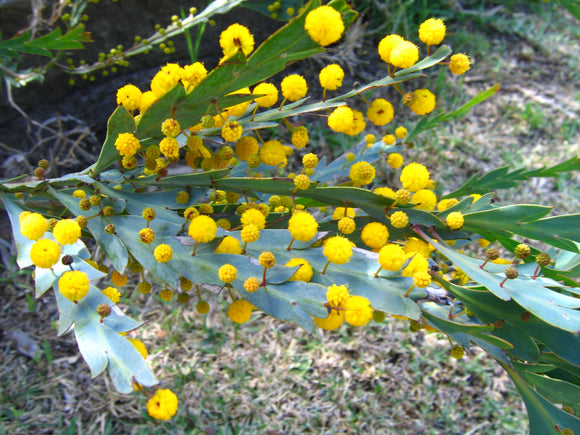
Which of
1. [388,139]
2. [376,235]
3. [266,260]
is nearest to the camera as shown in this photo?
[266,260]

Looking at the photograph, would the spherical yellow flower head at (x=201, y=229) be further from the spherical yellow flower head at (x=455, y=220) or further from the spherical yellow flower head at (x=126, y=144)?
the spherical yellow flower head at (x=455, y=220)

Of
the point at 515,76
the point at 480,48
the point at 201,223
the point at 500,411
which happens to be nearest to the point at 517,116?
the point at 515,76

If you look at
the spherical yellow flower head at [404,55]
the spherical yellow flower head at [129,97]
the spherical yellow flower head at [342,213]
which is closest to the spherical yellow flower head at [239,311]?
the spherical yellow flower head at [342,213]

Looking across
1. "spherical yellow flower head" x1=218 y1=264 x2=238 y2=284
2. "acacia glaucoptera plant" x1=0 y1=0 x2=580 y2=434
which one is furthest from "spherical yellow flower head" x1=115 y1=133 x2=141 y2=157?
"spherical yellow flower head" x1=218 y1=264 x2=238 y2=284

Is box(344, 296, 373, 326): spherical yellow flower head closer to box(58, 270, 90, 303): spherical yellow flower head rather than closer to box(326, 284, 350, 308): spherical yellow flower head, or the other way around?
box(326, 284, 350, 308): spherical yellow flower head

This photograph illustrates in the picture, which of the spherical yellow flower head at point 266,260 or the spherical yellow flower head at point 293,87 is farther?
the spherical yellow flower head at point 293,87

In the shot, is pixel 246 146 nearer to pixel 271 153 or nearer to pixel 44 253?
pixel 271 153

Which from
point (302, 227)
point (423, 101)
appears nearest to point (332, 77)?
point (423, 101)

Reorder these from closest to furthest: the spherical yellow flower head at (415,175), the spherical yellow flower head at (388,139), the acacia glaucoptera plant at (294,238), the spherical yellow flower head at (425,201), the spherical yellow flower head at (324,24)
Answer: the spherical yellow flower head at (324,24), the acacia glaucoptera plant at (294,238), the spherical yellow flower head at (415,175), the spherical yellow flower head at (425,201), the spherical yellow flower head at (388,139)
